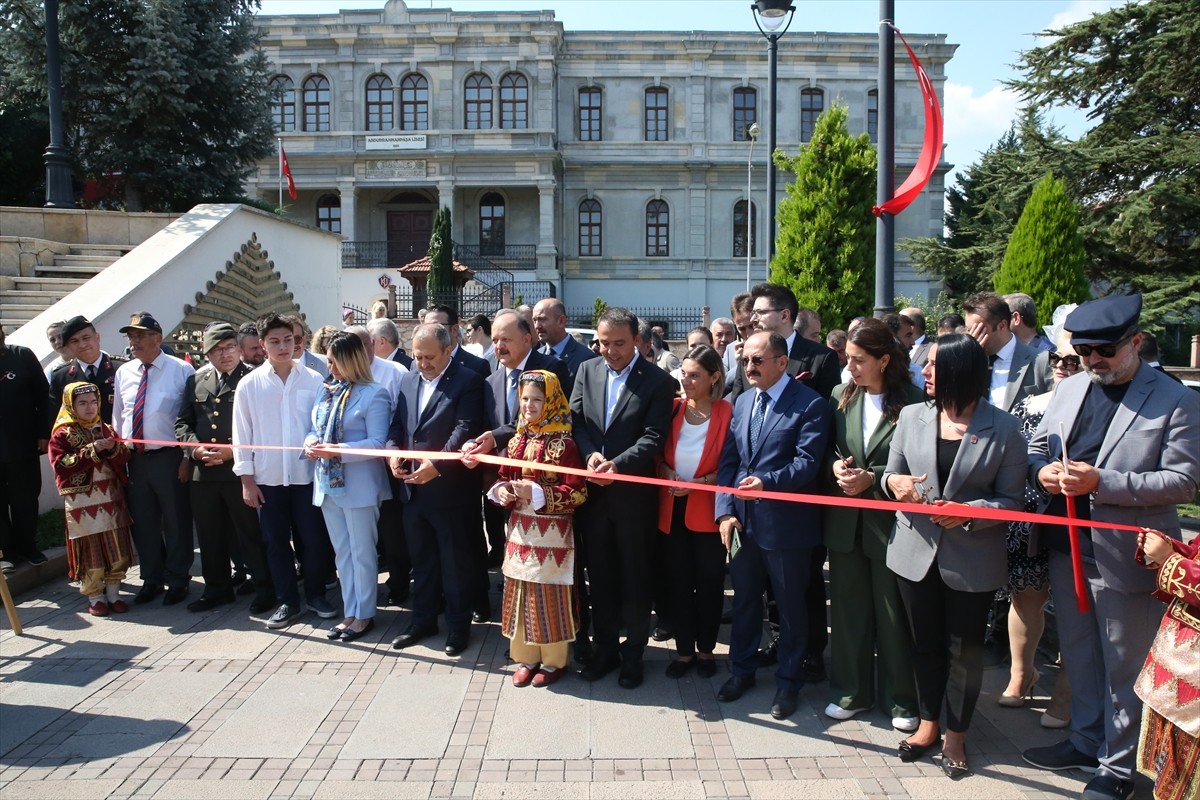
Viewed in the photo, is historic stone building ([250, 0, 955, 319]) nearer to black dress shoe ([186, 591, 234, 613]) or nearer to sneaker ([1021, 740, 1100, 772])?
black dress shoe ([186, 591, 234, 613])

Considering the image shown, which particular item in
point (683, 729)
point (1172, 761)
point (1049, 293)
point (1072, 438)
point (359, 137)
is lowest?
point (683, 729)

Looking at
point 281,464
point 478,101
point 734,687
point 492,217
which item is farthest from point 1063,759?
point 478,101

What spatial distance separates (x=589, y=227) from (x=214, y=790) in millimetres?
39073

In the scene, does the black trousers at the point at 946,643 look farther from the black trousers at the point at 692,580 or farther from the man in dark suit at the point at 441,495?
the man in dark suit at the point at 441,495

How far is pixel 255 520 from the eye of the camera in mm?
6496

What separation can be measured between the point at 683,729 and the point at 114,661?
3693mm

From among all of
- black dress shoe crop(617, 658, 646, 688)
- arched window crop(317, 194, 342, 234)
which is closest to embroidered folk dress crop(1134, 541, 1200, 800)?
black dress shoe crop(617, 658, 646, 688)

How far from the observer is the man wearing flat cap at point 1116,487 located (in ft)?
12.1

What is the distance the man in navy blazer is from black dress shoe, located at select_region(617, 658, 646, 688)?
519 millimetres

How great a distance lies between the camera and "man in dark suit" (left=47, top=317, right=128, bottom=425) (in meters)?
6.66

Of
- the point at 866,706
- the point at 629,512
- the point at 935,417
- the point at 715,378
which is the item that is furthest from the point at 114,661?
the point at 935,417

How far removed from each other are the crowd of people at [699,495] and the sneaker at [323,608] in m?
0.02

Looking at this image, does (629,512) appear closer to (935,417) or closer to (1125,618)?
(935,417)

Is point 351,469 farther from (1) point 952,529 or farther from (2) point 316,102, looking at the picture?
(2) point 316,102
